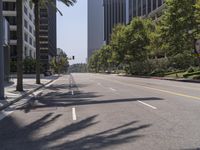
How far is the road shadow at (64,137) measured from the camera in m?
9.40

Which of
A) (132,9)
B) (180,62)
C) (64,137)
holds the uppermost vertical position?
(132,9)

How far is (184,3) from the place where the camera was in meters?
53.0

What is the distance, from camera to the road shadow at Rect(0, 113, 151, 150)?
Answer: 370 inches

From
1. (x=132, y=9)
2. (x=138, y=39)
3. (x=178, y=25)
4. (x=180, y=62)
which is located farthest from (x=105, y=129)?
(x=132, y=9)

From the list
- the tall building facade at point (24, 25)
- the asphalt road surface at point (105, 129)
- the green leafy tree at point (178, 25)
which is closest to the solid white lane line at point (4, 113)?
the asphalt road surface at point (105, 129)

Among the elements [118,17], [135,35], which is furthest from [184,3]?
[118,17]

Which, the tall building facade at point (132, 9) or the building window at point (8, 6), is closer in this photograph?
the building window at point (8, 6)

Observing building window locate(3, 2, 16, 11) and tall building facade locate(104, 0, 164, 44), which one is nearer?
building window locate(3, 2, 16, 11)

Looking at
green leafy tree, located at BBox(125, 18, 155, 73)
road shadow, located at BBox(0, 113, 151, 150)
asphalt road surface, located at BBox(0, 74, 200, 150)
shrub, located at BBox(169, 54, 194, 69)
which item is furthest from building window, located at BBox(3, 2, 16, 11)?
road shadow, located at BBox(0, 113, 151, 150)

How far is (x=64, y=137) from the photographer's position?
10.5 metres

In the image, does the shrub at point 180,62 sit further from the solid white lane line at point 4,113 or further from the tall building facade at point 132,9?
the solid white lane line at point 4,113

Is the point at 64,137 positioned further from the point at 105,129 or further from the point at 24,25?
the point at 24,25

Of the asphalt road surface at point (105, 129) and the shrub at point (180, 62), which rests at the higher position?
the shrub at point (180, 62)

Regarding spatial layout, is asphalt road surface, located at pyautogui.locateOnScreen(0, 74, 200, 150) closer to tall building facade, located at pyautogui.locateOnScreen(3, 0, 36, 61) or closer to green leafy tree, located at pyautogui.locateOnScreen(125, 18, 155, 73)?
tall building facade, located at pyautogui.locateOnScreen(3, 0, 36, 61)
